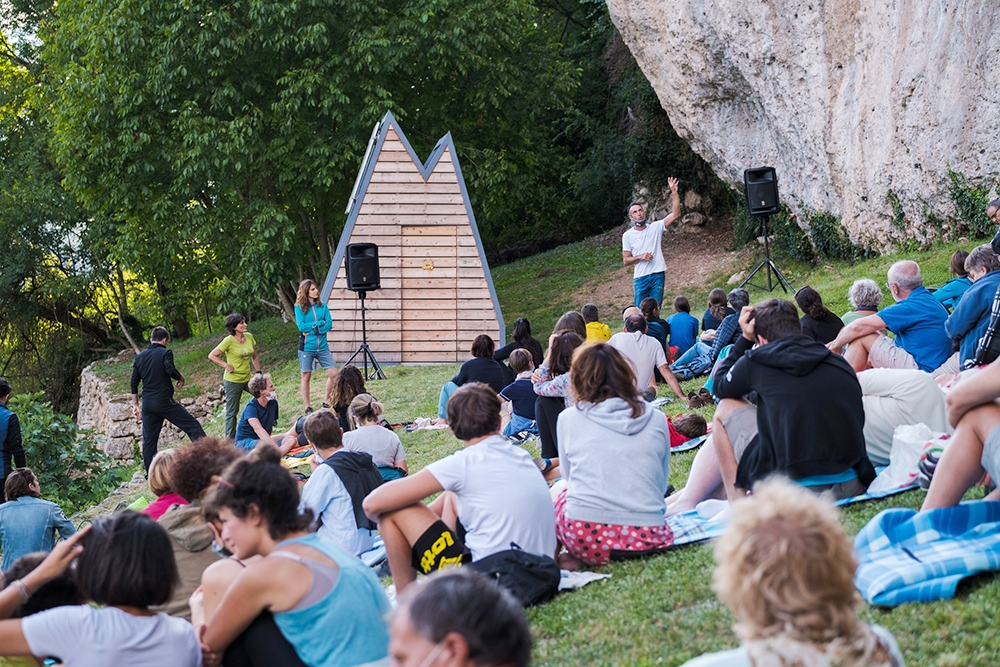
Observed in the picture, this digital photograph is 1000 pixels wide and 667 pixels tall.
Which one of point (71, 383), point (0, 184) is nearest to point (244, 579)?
point (0, 184)

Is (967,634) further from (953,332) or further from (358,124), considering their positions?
(358,124)

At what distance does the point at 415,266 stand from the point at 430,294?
0.55 metres

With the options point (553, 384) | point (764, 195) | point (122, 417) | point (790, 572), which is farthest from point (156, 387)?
point (122, 417)

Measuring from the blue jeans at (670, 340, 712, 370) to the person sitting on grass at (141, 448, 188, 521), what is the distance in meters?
7.29

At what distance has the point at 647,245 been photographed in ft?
43.5

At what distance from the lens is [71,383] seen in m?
33.4

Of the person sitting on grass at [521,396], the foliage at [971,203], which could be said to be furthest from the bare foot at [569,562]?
the foliage at [971,203]

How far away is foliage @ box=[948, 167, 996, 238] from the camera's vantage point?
12929 millimetres

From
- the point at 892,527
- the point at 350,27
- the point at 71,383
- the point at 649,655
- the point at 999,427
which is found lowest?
the point at 71,383

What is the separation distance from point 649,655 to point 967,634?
3.44 ft

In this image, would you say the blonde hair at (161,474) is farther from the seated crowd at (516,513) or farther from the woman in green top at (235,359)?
the woman in green top at (235,359)

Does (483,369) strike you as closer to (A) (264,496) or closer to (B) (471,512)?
(B) (471,512)

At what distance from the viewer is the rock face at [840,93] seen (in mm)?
13141

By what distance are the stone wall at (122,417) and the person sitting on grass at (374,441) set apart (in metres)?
12.9
